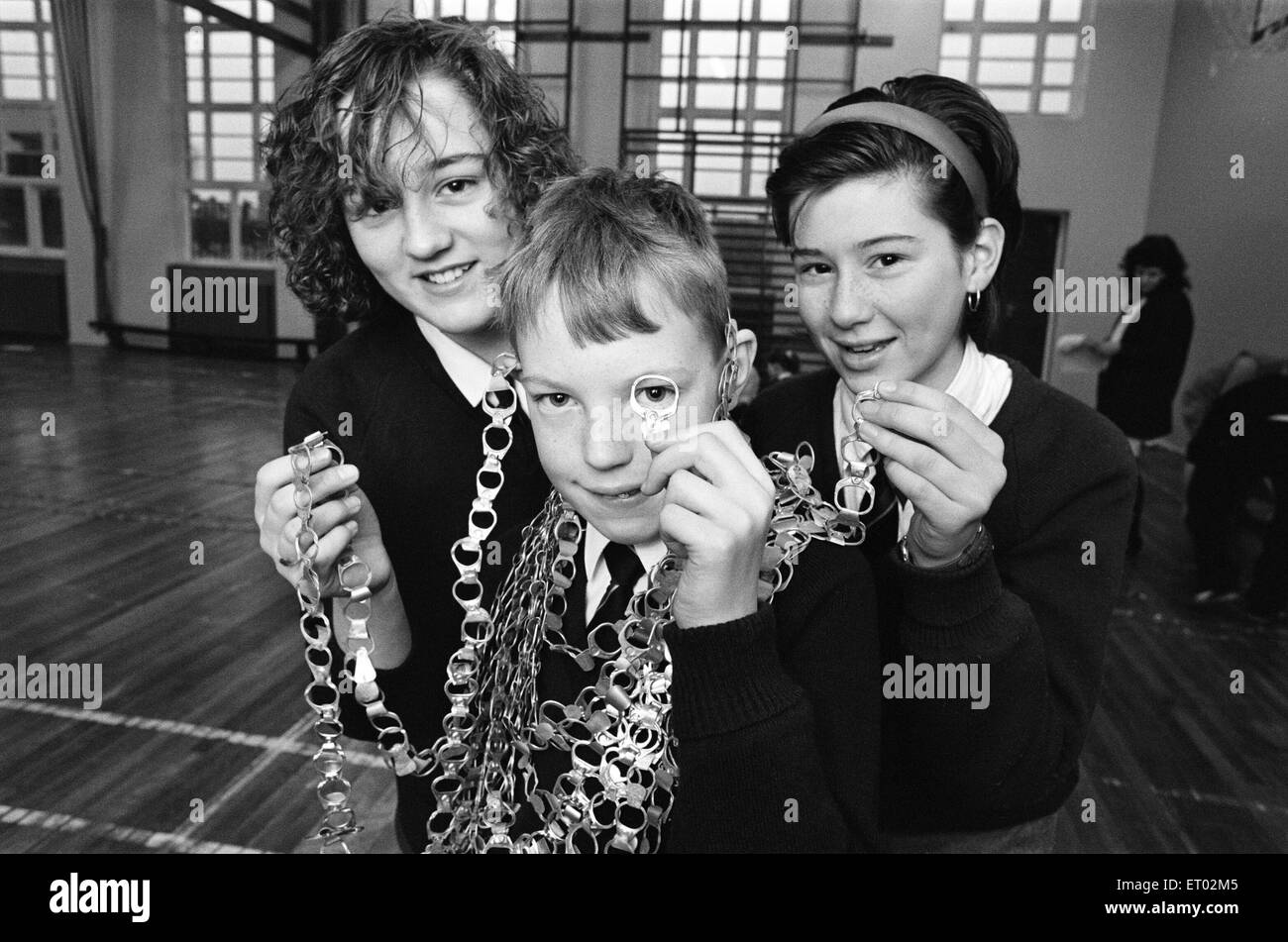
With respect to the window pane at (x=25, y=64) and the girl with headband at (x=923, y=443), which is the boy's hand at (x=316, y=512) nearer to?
the girl with headband at (x=923, y=443)

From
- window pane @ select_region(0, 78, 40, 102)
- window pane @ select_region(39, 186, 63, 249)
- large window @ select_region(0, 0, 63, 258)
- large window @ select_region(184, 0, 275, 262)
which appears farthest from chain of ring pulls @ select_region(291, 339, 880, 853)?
window pane @ select_region(0, 78, 40, 102)

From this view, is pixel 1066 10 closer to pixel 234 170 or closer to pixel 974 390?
pixel 234 170

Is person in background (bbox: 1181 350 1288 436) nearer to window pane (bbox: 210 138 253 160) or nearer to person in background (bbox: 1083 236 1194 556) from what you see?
person in background (bbox: 1083 236 1194 556)

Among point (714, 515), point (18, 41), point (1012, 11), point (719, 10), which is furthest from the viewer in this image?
point (18, 41)

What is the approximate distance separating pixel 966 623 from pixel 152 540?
3.67 m

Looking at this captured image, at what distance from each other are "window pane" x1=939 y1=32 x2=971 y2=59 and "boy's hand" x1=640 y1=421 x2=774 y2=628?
8490 mm

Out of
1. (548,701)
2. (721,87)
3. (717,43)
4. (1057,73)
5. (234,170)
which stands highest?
(717,43)

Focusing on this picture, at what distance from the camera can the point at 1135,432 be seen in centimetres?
383

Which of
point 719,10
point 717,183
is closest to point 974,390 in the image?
point 717,183

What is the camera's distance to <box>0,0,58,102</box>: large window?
9.54 m

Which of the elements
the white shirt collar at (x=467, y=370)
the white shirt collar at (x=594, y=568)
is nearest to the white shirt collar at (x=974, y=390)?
the white shirt collar at (x=594, y=568)

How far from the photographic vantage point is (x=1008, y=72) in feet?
25.8

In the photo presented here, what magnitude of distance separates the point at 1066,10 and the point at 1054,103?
865 mm

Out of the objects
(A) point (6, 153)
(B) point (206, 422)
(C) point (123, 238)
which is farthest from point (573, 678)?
(A) point (6, 153)
